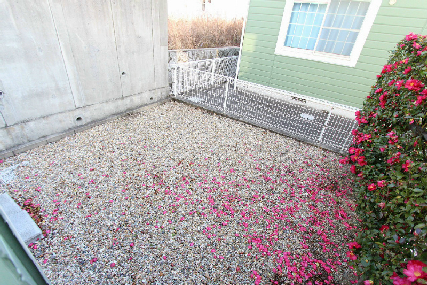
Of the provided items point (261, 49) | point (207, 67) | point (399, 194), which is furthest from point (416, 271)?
point (207, 67)

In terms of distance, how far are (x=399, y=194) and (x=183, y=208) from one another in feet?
7.15

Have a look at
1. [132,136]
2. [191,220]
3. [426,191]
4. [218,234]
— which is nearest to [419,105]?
[426,191]

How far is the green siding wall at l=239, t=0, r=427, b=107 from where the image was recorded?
15.1 ft

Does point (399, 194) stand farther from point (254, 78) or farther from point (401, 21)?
point (254, 78)

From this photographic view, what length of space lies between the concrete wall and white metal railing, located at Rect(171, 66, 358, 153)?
138 cm

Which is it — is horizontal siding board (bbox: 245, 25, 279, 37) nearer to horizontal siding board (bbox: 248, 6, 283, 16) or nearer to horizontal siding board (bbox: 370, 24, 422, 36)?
horizontal siding board (bbox: 248, 6, 283, 16)

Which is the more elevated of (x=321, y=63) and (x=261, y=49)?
(x=261, y=49)

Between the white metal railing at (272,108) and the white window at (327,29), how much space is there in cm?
126

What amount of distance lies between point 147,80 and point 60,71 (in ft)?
6.28

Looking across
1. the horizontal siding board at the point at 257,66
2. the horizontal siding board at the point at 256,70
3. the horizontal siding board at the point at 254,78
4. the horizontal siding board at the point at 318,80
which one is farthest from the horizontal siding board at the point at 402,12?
the horizontal siding board at the point at 254,78

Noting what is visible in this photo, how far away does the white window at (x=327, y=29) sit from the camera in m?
5.00

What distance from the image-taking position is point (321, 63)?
5656 millimetres

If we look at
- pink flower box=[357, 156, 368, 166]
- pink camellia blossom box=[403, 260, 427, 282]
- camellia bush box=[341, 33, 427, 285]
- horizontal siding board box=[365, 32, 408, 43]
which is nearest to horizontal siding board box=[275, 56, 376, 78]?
horizontal siding board box=[365, 32, 408, 43]

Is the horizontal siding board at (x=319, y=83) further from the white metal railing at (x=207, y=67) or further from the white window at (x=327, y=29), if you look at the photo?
the white metal railing at (x=207, y=67)
